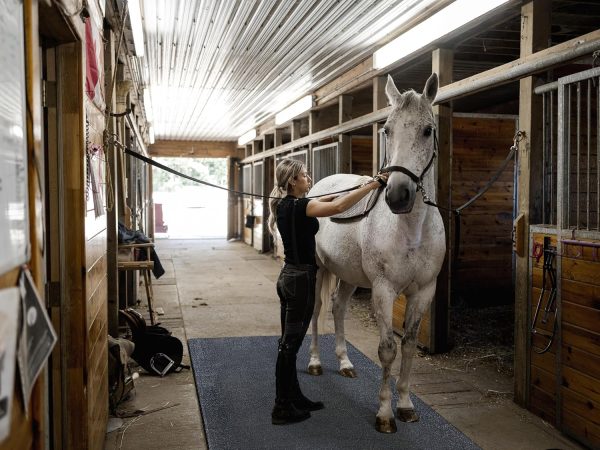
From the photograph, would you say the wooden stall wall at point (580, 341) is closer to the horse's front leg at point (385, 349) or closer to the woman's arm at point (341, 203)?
the horse's front leg at point (385, 349)

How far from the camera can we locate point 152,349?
11.6 feet

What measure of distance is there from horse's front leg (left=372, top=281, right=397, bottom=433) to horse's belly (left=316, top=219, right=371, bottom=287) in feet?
1.21

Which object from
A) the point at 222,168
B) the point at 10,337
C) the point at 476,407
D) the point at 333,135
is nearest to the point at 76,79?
the point at 10,337

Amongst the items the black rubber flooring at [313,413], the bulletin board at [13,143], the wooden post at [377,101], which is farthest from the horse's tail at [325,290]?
the bulletin board at [13,143]

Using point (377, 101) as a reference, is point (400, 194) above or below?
below

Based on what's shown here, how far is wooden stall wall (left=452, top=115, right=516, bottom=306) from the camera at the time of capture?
5445 mm

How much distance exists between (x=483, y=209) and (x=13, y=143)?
17.2 feet

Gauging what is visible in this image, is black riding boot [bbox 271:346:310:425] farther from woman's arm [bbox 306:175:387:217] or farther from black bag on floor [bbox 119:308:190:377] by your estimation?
black bag on floor [bbox 119:308:190:377]

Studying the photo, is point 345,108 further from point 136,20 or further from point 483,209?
point 136,20

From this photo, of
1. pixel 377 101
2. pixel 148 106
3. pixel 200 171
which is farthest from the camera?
pixel 200 171

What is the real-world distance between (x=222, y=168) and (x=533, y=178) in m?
24.1

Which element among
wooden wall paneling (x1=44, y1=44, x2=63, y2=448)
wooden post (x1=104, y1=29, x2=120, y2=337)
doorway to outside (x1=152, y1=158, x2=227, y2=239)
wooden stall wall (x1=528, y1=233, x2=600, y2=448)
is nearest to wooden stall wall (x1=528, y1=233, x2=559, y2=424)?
wooden stall wall (x1=528, y1=233, x2=600, y2=448)

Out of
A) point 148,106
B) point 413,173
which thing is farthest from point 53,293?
point 148,106

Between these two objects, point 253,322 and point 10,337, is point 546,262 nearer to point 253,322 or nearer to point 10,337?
point 10,337
